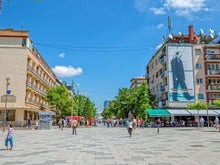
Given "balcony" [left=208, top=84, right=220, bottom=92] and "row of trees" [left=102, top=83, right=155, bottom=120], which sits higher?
"balcony" [left=208, top=84, right=220, bottom=92]

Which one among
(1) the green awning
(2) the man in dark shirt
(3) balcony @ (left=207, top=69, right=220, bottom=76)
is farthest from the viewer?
(3) balcony @ (left=207, top=69, right=220, bottom=76)

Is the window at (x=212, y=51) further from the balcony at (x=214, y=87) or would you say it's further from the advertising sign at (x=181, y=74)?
the balcony at (x=214, y=87)

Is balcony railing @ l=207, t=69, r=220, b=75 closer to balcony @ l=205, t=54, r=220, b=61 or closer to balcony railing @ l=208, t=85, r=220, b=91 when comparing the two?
balcony @ l=205, t=54, r=220, b=61

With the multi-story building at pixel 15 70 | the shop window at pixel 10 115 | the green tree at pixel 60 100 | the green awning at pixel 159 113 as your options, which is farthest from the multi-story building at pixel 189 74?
the shop window at pixel 10 115

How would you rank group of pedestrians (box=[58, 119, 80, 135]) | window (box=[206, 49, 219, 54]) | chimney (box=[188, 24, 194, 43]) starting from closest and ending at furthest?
group of pedestrians (box=[58, 119, 80, 135]) → window (box=[206, 49, 219, 54]) → chimney (box=[188, 24, 194, 43])

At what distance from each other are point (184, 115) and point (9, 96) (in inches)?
1215

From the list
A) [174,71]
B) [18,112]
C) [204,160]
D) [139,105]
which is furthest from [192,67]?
[204,160]

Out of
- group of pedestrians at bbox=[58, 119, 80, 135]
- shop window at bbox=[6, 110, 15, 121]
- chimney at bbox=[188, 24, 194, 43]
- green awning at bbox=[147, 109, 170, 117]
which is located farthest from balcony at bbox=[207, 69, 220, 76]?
shop window at bbox=[6, 110, 15, 121]

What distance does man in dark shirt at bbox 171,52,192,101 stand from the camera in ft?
145

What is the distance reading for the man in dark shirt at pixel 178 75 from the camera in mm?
44188

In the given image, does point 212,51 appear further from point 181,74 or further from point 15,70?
point 15,70

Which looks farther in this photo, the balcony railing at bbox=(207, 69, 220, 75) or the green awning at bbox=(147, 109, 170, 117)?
the balcony railing at bbox=(207, 69, 220, 75)

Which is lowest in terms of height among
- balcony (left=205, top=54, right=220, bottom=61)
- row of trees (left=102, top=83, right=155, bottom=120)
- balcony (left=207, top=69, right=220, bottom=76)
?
row of trees (left=102, top=83, right=155, bottom=120)

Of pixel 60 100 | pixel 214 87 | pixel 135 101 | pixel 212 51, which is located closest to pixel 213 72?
pixel 214 87
